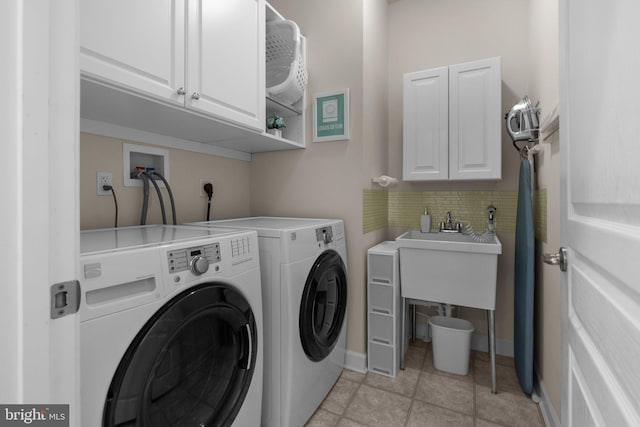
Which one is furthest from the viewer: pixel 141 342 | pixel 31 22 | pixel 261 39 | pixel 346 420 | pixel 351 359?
pixel 351 359

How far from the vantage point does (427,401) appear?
66.3 inches

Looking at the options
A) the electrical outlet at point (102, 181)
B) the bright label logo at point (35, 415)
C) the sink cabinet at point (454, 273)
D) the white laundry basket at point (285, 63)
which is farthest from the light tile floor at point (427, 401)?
the white laundry basket at point (285, 63)

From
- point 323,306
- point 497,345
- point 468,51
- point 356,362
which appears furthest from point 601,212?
point 468,51

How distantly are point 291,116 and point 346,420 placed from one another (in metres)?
1.96

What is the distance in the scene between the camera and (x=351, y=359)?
202 cm

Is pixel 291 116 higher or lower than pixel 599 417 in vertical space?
higher

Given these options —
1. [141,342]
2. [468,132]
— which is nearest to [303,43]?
[468,132]

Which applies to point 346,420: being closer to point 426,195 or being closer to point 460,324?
point 460,324

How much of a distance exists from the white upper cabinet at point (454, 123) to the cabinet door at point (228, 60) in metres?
1.16

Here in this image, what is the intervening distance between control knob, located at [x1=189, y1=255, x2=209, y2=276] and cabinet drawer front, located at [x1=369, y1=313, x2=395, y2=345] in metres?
1.31

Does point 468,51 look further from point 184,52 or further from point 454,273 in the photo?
point 184,52

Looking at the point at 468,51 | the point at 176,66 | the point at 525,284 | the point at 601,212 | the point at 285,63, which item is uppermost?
the point at 468,51

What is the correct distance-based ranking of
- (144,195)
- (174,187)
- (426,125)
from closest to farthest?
(144,195)
(174,187)
(426,125)

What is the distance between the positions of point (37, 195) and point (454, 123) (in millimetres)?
2220
